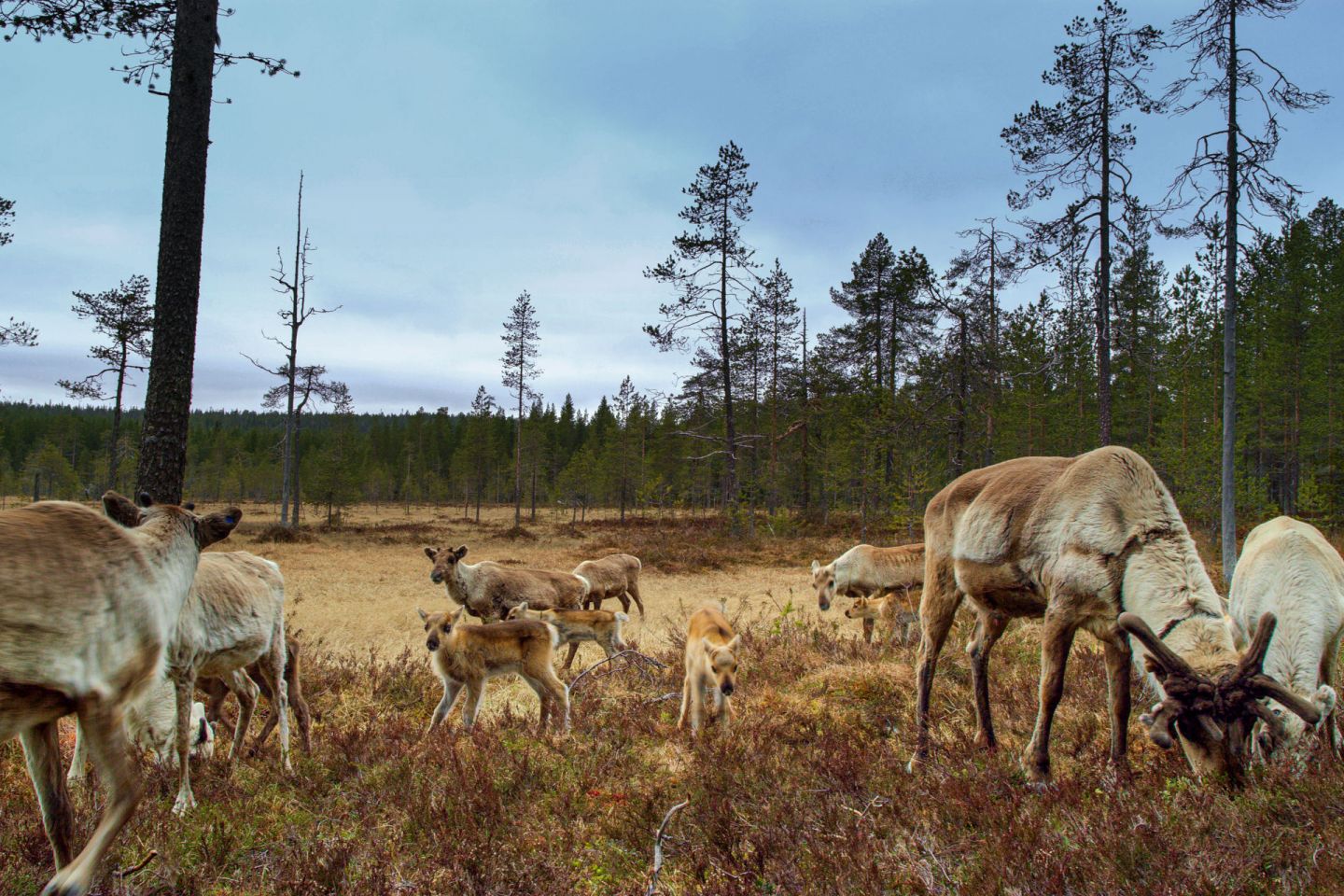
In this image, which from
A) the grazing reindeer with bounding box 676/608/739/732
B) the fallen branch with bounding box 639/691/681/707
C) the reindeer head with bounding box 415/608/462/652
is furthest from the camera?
the reindeer head with bounding box 415/608/462/652

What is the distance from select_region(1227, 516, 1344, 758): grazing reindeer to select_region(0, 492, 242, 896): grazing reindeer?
16.7 ft

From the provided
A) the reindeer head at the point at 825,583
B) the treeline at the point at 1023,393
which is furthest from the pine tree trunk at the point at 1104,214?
the reindeer head at the point at 825,583

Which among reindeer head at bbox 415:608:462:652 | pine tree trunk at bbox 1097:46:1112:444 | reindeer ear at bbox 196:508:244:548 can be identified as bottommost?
reindeer head at bbox 415:608:462:652

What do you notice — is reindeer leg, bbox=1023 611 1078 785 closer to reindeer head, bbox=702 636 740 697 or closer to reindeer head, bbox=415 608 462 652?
reindeer head, bbox=702 636 740 697

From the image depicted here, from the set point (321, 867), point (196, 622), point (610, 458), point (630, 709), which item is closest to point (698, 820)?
point (321, 867)

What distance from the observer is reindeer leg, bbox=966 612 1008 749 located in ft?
16.3

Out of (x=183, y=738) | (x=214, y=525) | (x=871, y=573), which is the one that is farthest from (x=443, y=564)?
(x=214, y=525)

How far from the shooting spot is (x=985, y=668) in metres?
5.16

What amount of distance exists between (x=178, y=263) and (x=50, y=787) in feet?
17.7

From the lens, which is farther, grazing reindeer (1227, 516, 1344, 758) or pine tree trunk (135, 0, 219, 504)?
pine tree trunk (135, 0, 219, 504)

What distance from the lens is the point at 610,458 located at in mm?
52500

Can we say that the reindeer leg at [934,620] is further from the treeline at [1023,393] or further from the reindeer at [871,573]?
the treeline at [1023,393]

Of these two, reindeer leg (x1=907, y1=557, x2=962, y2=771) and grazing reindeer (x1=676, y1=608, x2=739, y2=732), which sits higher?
reindeer leg (x1=907, y1=557, x2=962, y2=771)

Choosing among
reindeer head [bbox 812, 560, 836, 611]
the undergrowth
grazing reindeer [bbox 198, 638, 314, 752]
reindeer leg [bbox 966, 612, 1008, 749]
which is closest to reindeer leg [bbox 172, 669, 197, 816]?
the undergrowth
